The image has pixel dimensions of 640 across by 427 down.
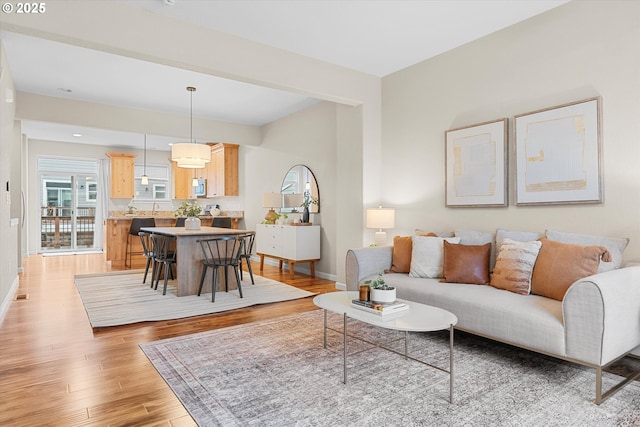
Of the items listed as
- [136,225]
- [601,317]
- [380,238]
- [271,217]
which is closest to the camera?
[601,317]

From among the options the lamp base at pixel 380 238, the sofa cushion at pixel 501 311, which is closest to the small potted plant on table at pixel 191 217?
the lamp base at pixel 380 238

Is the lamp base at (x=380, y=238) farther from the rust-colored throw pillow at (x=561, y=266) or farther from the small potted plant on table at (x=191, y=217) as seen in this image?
the small potted plant on table at (x=191, y=217)

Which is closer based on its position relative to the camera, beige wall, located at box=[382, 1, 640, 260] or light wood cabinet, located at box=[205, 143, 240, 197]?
beige wall, located at box=[382, 1, 640, 260]

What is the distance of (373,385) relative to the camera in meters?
2.29

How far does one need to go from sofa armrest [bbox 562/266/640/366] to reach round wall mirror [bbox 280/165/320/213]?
425 cm

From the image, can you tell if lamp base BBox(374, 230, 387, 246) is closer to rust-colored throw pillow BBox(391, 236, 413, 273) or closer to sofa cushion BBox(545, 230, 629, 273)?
rust-colored throw pillow BBox(391, 236, 413, 273)

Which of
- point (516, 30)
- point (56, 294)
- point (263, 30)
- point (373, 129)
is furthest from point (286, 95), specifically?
point (56, 294)

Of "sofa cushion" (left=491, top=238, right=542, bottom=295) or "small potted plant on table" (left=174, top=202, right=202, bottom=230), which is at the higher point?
"small potted plant on table" (left=174, top=202, right=202, bottom=230)

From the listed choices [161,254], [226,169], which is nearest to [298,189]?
[161,254]

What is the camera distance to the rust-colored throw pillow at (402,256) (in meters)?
3.71

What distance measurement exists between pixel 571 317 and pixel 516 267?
2.42 feet

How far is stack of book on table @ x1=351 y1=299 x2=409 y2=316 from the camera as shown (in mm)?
2328

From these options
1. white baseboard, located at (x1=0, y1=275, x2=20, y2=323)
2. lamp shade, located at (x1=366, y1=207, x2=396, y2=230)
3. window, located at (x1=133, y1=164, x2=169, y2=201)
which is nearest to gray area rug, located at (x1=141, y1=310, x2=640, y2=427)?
lamp shade, located at (x1=366, y1=207, x2=396, y2=230)

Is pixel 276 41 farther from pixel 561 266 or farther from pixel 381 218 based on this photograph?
pixel 561 266
